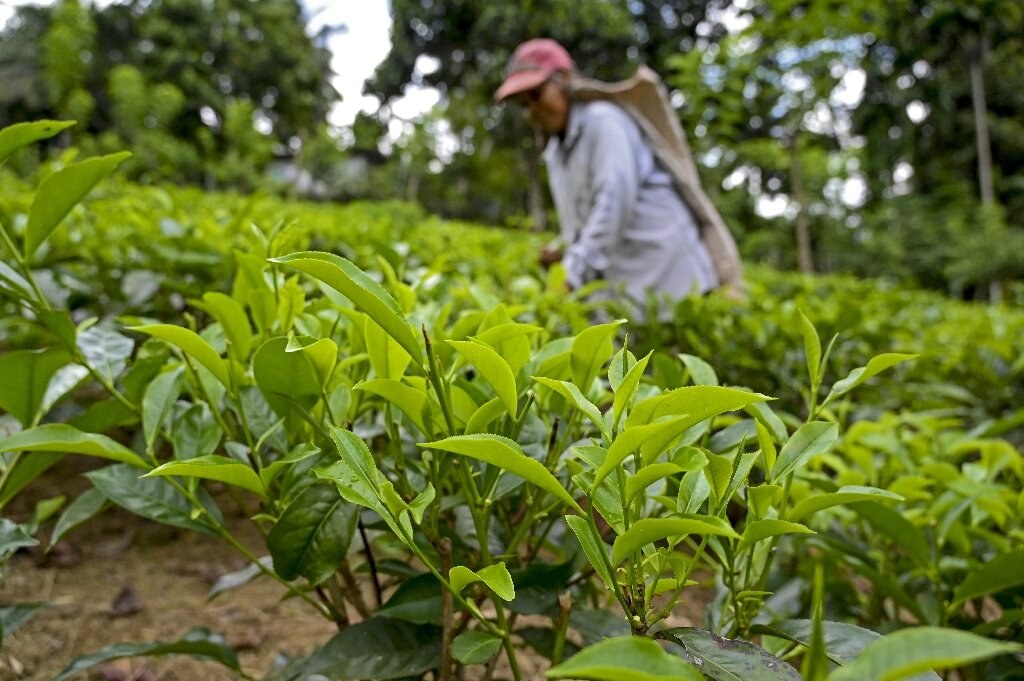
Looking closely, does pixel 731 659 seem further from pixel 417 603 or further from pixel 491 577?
pixel 417 603

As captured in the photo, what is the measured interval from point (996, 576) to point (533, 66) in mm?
2698

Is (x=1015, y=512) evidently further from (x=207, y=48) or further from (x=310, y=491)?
(x=207, y=48)

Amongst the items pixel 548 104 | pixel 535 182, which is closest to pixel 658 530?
pixel 548 104

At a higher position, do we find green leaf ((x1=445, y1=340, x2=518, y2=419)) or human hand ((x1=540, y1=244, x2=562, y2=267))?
green leaf ((x1=445, y1=340, x2=518, y2=419))

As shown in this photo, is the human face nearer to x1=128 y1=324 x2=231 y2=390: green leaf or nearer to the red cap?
the red cap

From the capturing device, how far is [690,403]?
52 cm

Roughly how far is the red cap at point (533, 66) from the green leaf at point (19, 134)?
8.05ft

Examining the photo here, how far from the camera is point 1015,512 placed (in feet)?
3.49

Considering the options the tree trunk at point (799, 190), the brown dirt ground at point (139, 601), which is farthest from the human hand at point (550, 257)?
the tree trunk at point (799, 190)

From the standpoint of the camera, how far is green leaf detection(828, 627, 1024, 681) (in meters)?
0.28

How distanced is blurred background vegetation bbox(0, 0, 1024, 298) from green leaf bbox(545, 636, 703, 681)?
1169 centimetres

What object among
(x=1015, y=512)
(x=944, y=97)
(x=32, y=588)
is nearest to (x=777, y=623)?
(x=1015, y=512)

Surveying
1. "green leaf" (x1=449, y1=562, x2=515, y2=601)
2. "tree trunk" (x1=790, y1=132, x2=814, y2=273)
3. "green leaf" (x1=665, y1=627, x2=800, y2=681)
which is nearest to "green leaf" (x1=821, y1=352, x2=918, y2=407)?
"green leaf" (x1=665, y1=627, x2=800, y2=681)

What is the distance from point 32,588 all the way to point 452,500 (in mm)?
1555
